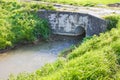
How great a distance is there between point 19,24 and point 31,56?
14.2ft

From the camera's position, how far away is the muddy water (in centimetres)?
2484

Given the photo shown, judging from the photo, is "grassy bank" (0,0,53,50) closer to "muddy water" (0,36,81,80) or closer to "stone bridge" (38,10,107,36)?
"stone bridge" (38,10,107,36)

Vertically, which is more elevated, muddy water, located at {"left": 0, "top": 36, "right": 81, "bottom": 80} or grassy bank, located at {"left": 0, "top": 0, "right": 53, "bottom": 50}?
grassy bank, located at {"left": 0, "top": 0, "right": 53, "bottom": 50}

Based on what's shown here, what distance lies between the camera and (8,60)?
26781mm

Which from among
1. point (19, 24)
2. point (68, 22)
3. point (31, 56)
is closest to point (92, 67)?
point (31, 56)

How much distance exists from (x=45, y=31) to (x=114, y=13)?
6.42 m

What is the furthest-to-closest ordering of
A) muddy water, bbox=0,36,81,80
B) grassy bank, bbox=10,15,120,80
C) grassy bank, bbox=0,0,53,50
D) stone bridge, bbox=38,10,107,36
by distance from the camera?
stone bridge, bbox=38,10,107,36, grassy bank, bbox=0,0,53,50, muddy water, bbox=0,36,81,80, grassy bank, bbox=10,15,120,80

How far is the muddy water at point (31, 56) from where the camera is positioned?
24844 mm

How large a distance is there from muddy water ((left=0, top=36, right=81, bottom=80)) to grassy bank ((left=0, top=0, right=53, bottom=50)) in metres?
0.84

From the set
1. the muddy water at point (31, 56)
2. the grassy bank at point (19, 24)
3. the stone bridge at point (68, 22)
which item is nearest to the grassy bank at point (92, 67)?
the muddy water at point (31, 56)

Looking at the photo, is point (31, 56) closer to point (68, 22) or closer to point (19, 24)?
point (19, 24)

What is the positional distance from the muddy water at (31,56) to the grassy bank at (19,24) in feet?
2.75

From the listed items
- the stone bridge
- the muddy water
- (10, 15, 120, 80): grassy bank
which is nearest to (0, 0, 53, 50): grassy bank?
the stone bridge

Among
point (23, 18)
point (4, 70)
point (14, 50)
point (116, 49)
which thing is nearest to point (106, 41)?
point (116, 49)
